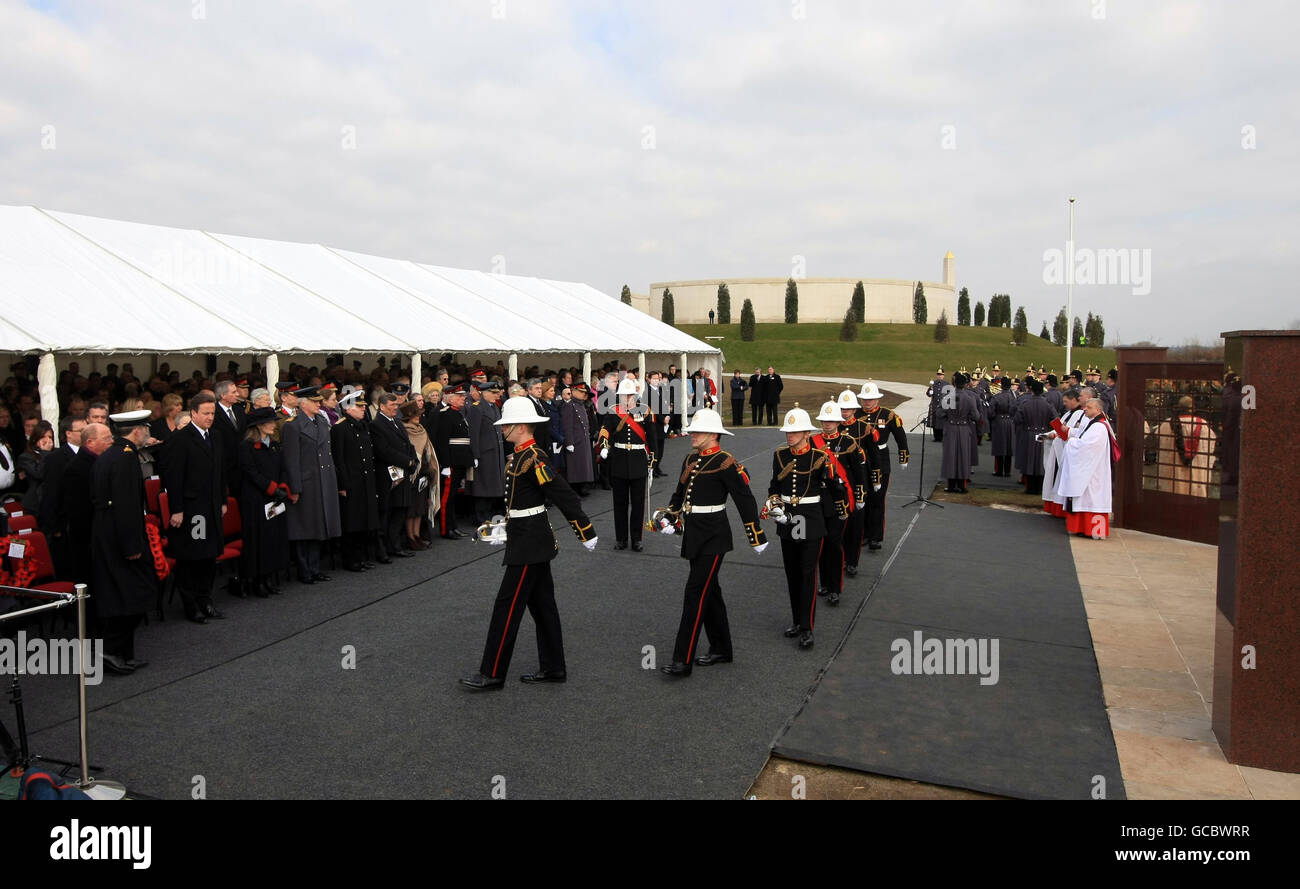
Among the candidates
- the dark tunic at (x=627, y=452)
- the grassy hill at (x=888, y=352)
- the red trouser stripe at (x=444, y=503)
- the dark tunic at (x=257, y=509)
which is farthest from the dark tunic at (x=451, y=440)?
the grassy hill at (x=888, y=352)

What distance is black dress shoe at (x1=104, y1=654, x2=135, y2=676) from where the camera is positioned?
636 centimetres

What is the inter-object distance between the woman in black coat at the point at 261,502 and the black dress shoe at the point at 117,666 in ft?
6.61

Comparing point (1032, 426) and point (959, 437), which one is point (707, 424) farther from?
point (1032, 426)

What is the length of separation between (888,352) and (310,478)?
61.8 meters

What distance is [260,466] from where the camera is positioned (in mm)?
8523

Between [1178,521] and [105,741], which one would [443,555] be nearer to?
[105,741]

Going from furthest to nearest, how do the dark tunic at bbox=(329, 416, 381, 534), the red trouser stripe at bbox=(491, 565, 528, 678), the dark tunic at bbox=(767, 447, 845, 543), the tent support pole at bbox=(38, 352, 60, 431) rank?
1. the tent support pole at bbox=(38, 352, 60, 431)
2. the dark tunic at bbox=(329, 416, 381, 534)
3. the dark tunic at bbox=(767, 447, 845, 543)
4. the red trouser stripe at bbox=(491, 565, 528, 678)

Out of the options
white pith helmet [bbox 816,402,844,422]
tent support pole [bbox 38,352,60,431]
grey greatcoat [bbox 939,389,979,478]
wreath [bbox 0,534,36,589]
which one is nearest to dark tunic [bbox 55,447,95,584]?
wreath [bbox 0,534,36,589]

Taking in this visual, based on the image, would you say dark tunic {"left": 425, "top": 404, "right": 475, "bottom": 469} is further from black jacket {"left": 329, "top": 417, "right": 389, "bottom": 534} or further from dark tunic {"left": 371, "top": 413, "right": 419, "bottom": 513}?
black jacket {"left": 329, "top": 417, "right": 389, "bottom": 534}

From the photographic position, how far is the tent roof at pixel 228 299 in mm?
11086
